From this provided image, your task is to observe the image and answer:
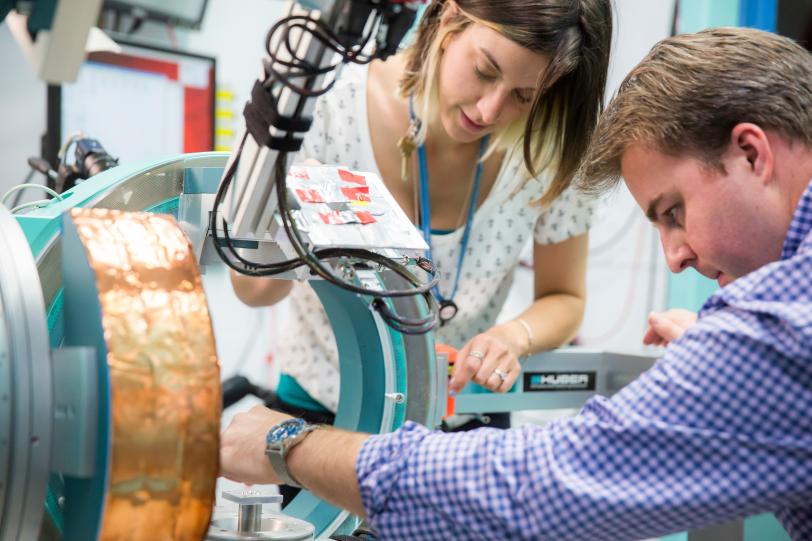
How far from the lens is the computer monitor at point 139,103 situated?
273cm

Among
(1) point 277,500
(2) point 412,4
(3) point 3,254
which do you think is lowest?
(1) point 277,500

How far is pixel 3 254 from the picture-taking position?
0.77m

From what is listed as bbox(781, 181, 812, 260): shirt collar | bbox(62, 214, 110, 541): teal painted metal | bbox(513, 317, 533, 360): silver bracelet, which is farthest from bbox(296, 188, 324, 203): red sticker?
bbox(513, 317, 533, 360): silver bracelet

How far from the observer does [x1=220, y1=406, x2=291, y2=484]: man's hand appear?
3.23 ft

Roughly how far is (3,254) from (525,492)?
1.68ft

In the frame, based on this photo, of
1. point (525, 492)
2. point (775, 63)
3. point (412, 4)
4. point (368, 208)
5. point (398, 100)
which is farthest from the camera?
point (398, 100)

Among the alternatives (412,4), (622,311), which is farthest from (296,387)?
(622,311)

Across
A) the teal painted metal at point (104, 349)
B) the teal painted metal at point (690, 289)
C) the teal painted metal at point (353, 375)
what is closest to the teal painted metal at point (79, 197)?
the teal painted metal at point (104, 349)

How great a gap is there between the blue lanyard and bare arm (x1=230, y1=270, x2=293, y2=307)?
29 centimetres

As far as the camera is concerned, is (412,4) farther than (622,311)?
No

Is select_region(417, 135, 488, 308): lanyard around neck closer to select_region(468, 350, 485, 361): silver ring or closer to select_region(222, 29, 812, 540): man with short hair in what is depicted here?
select_region(468, 350, 485, 361): silver ring

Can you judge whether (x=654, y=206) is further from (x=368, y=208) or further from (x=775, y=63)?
(x=368, y=208)

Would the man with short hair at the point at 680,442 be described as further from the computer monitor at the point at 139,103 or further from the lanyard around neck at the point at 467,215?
the computer monitor at the point at 139,103

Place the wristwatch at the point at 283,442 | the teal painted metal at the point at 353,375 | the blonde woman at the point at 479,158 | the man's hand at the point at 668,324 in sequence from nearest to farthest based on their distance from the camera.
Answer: the wristwatch at the point at 283,442 → the teal painted metal at the point at 353,375 → the blonde woman at the point at 479,158 → the man's hand at the point at 668,324
